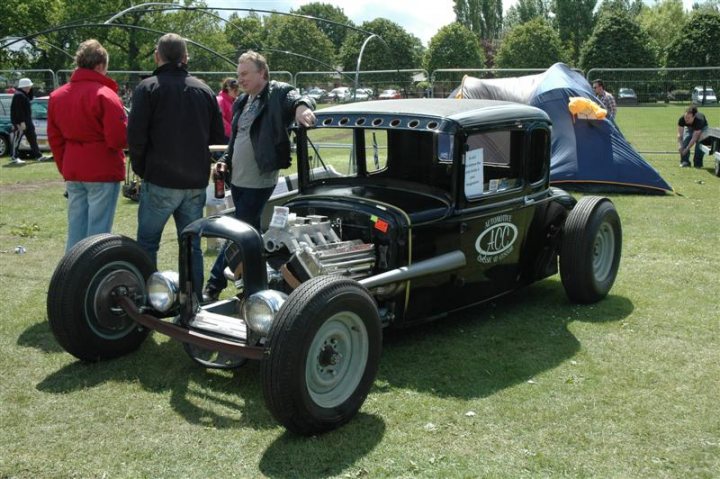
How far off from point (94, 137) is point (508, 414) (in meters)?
3.66

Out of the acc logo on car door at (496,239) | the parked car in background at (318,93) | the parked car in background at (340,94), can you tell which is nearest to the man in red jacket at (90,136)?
the acc logo on car door at (496,239)

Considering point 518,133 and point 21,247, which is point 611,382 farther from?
point 21,247

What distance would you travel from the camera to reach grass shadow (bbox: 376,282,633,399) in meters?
4.71

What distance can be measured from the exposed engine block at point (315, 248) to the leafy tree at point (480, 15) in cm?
10078

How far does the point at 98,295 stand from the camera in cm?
480

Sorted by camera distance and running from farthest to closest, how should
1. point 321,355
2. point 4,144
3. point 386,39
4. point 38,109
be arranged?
point 386,39 < point 38,109 < point 4,144 < point 321,355

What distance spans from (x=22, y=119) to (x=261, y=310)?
1478 cm

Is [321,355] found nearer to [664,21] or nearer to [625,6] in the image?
[664,21]

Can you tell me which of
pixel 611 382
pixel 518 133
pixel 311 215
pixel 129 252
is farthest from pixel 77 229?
pixel 611 382

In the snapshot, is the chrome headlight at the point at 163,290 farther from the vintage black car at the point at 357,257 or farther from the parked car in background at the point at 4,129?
the parked car in background at the point at 4,129

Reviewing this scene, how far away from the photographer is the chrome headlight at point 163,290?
4.72 m

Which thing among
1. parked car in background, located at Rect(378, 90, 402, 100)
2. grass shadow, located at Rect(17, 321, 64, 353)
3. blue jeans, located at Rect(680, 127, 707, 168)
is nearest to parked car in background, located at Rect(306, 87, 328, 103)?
parked car in background, located at Rect(378, 90, 402, 100)

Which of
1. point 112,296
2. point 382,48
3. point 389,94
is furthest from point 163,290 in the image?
point 382,48

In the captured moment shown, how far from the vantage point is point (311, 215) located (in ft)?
17.4
